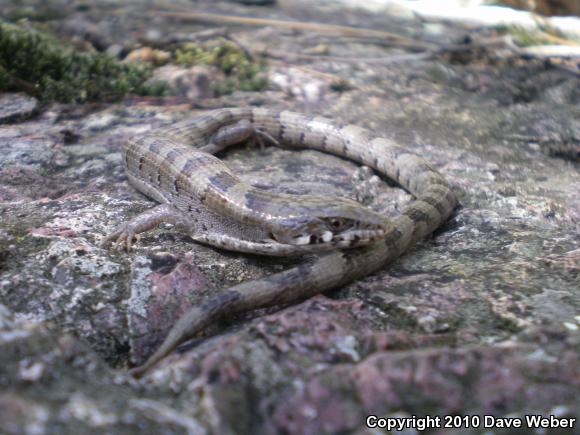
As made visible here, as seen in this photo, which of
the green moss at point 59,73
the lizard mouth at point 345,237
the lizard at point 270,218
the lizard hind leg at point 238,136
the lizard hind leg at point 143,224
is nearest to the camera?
the lizard at point 270,218

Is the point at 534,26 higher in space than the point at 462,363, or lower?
higher

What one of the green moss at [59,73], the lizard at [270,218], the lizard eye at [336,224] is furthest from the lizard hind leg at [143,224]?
the green moss at [59,73]

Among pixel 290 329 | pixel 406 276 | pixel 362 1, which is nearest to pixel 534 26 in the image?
pixel 362 1

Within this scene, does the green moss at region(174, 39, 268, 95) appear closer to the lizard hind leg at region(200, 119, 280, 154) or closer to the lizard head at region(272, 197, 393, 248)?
the lizard hind leg at region(200, 119, 280, 154)

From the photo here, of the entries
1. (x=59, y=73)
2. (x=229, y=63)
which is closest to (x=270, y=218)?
(x=59, y=73)

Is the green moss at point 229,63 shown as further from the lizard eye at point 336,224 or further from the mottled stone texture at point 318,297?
the lizard eye at point 336,224

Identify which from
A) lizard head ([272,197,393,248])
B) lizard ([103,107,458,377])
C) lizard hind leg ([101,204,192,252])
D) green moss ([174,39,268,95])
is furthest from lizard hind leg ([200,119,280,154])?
lizard head ([272,197,393,248])

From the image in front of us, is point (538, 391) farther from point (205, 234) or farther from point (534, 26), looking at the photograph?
point (534, 26)

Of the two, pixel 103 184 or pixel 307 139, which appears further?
pixel 307 139
